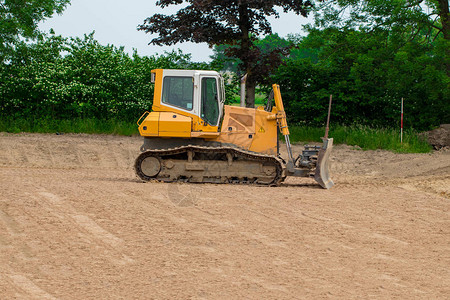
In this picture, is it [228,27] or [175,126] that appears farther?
[228,27]

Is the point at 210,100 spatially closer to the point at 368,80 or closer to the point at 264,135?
the point at 264,135

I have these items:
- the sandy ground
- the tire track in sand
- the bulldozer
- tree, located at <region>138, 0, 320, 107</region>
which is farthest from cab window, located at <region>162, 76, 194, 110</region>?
tree, located at <region>138, 0, 320, 107</region>

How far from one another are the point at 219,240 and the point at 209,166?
5.06 meters

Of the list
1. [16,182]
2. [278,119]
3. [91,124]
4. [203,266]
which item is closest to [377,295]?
[203,266]

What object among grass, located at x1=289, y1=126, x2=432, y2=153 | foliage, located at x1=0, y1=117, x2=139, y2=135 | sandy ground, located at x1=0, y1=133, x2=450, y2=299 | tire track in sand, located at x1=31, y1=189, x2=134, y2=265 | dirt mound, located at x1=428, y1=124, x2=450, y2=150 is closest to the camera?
sandy ground, located at x1=0, y1=133, x2=450, y2=299

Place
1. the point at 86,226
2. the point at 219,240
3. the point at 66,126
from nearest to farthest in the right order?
the point at 219,240, the point at 86,226, the point at 66,126

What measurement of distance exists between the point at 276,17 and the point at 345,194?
12561 millimetres

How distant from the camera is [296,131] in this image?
23.3m

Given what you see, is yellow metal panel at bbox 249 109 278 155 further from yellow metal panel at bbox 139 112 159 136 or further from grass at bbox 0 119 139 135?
grass at bbox 0 119 139 135

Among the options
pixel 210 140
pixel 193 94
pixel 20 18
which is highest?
pixel 20 18

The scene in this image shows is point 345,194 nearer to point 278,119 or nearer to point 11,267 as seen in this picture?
point 278,119

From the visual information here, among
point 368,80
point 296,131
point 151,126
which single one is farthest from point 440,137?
point 151,126

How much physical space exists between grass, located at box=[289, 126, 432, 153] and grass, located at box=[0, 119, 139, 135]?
21.5 ft

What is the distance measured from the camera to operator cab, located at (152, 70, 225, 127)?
43.9 ft
